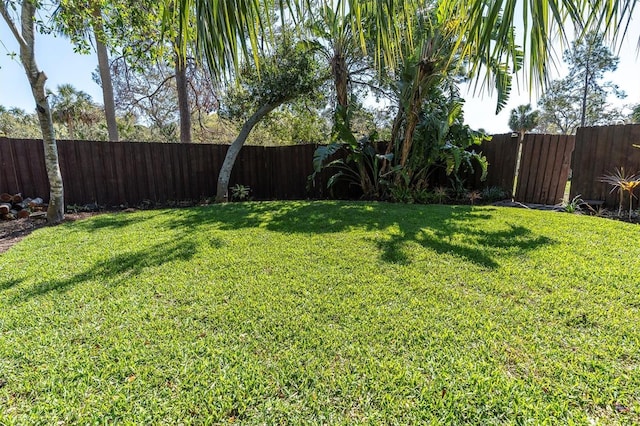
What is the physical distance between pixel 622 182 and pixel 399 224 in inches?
139

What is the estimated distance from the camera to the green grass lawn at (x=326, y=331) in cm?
132

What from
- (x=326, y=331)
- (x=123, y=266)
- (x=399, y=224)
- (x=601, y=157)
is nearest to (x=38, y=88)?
(x=123, y=266)

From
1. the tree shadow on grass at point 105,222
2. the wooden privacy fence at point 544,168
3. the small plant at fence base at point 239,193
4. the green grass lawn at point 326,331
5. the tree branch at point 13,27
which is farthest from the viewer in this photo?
the small plant at fence base at point 239,193

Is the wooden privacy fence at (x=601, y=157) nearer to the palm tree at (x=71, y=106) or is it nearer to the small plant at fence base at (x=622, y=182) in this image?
the small plant at fence base at (x=622, y=182)

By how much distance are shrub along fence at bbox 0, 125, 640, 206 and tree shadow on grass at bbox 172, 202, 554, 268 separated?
188 centimetres

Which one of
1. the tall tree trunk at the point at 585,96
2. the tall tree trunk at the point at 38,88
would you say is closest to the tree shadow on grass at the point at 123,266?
the tall tree trunk at the point at 38,88

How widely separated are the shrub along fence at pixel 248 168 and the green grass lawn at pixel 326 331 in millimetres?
2591

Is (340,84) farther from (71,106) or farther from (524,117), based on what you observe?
(524,117)

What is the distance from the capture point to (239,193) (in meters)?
7.93

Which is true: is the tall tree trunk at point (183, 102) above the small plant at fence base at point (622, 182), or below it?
above

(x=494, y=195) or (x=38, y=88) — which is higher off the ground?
(x=38, y=88)

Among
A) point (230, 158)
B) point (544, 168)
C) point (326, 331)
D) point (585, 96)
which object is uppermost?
point (585, 96)

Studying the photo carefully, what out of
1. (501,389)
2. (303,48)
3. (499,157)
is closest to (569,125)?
(499,157)

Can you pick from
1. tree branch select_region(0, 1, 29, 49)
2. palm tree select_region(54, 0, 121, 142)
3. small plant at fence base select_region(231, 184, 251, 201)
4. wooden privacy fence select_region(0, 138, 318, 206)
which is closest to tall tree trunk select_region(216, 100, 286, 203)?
small plant at fence base select_region(231, 184, 251, 201)
